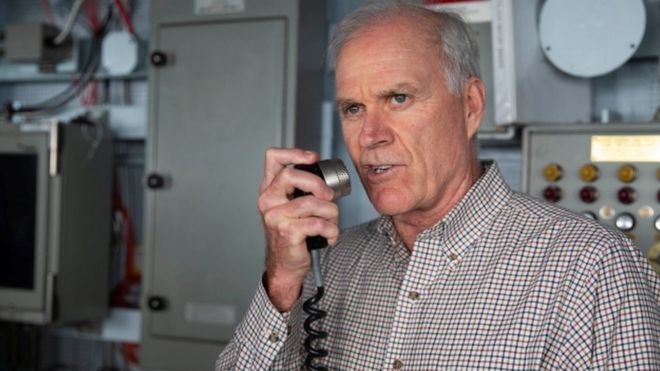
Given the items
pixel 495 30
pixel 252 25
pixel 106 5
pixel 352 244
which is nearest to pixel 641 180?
pixel 495 30

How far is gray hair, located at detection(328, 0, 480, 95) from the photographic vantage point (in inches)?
54.2

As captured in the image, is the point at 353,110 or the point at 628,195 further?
the point at 628,195

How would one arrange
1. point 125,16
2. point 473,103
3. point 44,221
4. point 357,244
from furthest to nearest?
point 125,16 < point 44,221 < point 357,244 < point 473,103

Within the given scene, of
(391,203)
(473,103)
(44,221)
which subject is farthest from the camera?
(44,221)

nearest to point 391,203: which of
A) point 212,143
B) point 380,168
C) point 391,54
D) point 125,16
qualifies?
point 380,168

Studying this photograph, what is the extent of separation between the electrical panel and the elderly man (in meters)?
1.29

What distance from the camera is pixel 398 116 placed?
4.39ft

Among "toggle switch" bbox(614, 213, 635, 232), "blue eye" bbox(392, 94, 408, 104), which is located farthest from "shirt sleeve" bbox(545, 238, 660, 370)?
"toggle switch" bbox(614, 213, 635, 232)

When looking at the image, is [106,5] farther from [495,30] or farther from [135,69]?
[495,30]

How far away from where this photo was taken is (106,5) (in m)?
3.11

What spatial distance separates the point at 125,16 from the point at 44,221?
0.97 m

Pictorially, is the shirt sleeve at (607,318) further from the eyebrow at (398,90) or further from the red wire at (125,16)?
the red wire at (125,16)

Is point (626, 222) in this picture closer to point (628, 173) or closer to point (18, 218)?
point (628, 173)

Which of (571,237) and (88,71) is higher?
(88,71)
